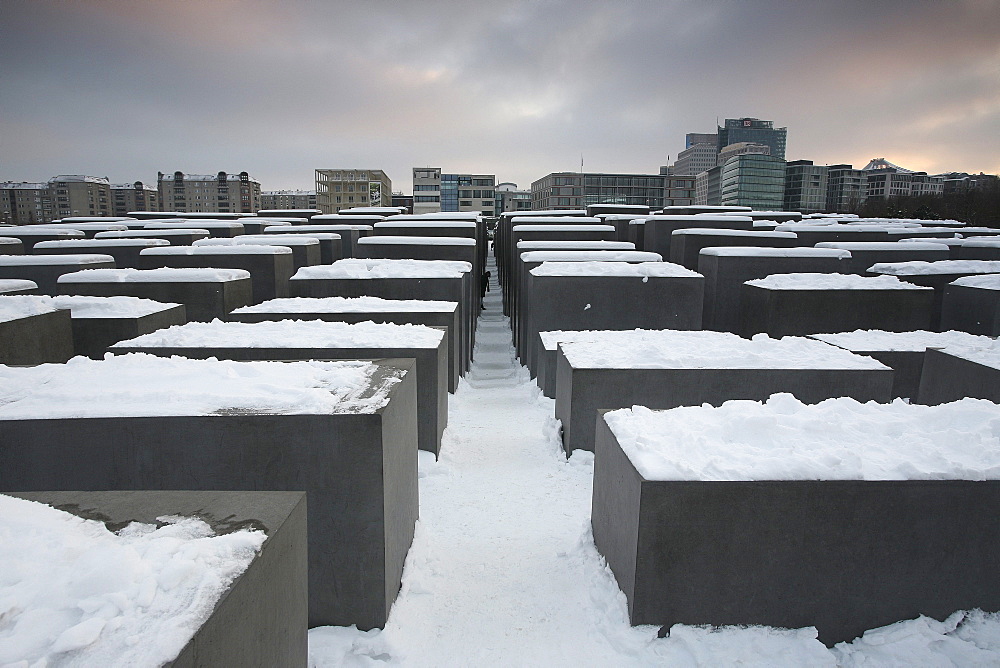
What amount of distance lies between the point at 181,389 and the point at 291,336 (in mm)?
3549

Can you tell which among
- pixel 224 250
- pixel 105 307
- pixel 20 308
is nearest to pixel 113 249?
pixel 224 250

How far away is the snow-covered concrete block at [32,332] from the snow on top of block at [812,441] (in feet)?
25.2

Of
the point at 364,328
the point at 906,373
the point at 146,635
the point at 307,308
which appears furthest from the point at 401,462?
the point at 906,373

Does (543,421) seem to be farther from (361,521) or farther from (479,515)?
(361,521)

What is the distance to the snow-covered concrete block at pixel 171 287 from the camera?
39.7 ft

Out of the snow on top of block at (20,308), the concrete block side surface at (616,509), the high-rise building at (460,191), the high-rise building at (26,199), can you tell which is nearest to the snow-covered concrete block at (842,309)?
the concrete block side surface at (616,509)

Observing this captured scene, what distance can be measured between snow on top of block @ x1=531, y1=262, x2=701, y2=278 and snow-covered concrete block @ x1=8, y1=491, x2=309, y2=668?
9249mm

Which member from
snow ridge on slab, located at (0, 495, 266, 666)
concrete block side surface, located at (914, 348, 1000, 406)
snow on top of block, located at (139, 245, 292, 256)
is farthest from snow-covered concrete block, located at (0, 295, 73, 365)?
concrete block side surface, located at (914, 348, 1000, 406)

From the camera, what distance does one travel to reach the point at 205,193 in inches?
4377

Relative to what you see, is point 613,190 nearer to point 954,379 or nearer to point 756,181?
point 756,181

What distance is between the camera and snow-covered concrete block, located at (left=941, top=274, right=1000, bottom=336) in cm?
1214

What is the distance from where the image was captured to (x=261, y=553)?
99.3 inches

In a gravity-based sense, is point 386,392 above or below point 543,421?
above

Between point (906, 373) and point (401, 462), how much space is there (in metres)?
8.44
